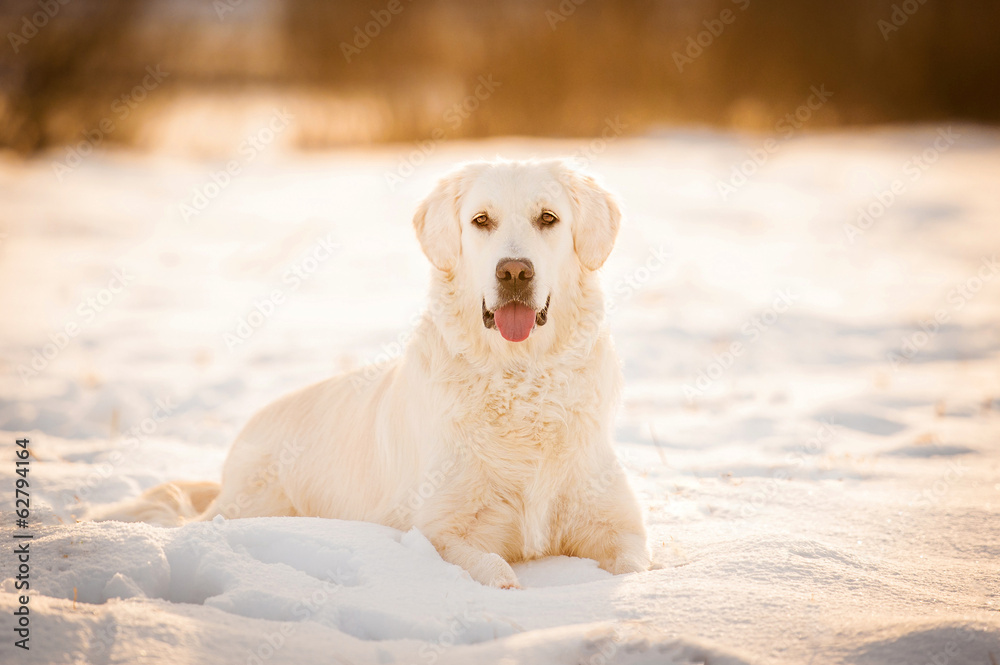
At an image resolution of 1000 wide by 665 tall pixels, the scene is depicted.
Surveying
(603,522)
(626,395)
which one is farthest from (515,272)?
(626,395)

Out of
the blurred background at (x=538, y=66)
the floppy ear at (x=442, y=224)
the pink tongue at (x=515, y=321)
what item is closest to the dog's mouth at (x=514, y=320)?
the pink tongue at (x=515, y=321)

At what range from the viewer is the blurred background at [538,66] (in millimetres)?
15242

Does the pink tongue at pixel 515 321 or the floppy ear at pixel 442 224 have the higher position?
the floppy ear at pixel 442 224

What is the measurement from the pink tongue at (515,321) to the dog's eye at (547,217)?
42cm

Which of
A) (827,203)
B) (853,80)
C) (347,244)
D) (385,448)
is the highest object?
(853,80)

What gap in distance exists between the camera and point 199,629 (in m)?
2.11

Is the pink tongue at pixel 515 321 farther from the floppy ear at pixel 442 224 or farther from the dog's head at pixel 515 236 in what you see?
the floppy ear at pixel 442 224

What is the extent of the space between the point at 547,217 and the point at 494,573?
1.50 meters

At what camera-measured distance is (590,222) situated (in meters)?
3.44

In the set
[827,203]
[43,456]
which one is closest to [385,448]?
[43,456]

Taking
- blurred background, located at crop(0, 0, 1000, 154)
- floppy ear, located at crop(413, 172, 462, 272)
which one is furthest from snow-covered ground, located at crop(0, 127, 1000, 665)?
blurred background, located at crop(0, 0, 1000, 154)

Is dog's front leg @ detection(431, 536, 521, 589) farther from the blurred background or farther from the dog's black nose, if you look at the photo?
the blurred background

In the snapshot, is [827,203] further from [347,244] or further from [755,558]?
[755,558]

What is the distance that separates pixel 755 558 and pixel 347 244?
8538 millimetres
